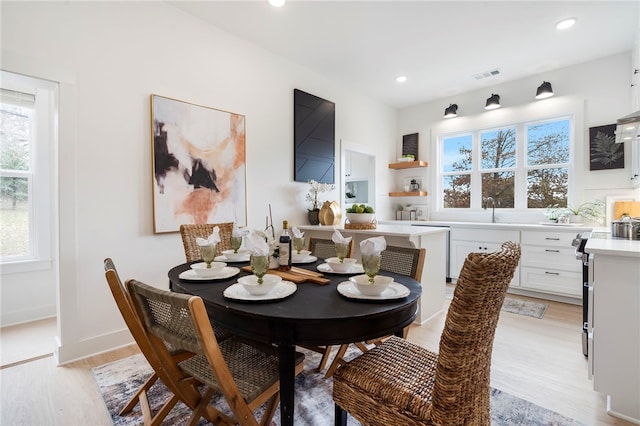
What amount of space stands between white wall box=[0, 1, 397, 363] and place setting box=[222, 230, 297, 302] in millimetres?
1615

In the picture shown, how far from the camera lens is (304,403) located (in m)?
1.69

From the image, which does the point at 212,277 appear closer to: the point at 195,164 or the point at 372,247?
the point at 372,247

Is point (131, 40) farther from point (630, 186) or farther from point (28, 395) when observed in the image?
point (630, 186)

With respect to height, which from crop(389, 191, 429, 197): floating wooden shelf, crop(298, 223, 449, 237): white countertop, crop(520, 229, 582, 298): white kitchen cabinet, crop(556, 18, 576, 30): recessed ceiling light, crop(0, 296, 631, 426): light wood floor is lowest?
crop(0, 296, 631, 426): light wood floor

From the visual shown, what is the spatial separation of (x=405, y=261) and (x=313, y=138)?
8.30ft

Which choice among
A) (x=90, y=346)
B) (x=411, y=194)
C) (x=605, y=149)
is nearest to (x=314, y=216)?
(x=411, y=194)

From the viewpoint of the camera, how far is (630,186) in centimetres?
344

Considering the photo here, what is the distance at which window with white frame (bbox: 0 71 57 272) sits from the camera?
9.84 ft

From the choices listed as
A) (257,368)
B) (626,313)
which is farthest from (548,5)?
(257,368)

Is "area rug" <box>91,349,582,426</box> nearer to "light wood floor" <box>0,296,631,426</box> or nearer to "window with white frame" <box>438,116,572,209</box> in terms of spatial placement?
"light wood floor" <box>0,296,631,426</box>

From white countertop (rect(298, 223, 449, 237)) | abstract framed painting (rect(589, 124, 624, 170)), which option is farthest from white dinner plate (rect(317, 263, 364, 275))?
abstract framed painting (rect(589, 124, 624, 170))

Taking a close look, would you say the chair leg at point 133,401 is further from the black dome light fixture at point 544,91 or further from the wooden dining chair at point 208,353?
the black dome light fixture at point 544,91

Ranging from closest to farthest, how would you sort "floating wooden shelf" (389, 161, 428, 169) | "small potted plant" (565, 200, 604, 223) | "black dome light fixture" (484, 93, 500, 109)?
1. "small potted plant" (565, 200, 604, 223)
2. "black dome light fixture" (484, 93, 500, 109)
3. "floating wooden shelf" (389, 161, 428, 169)

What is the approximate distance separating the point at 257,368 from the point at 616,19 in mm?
4323
